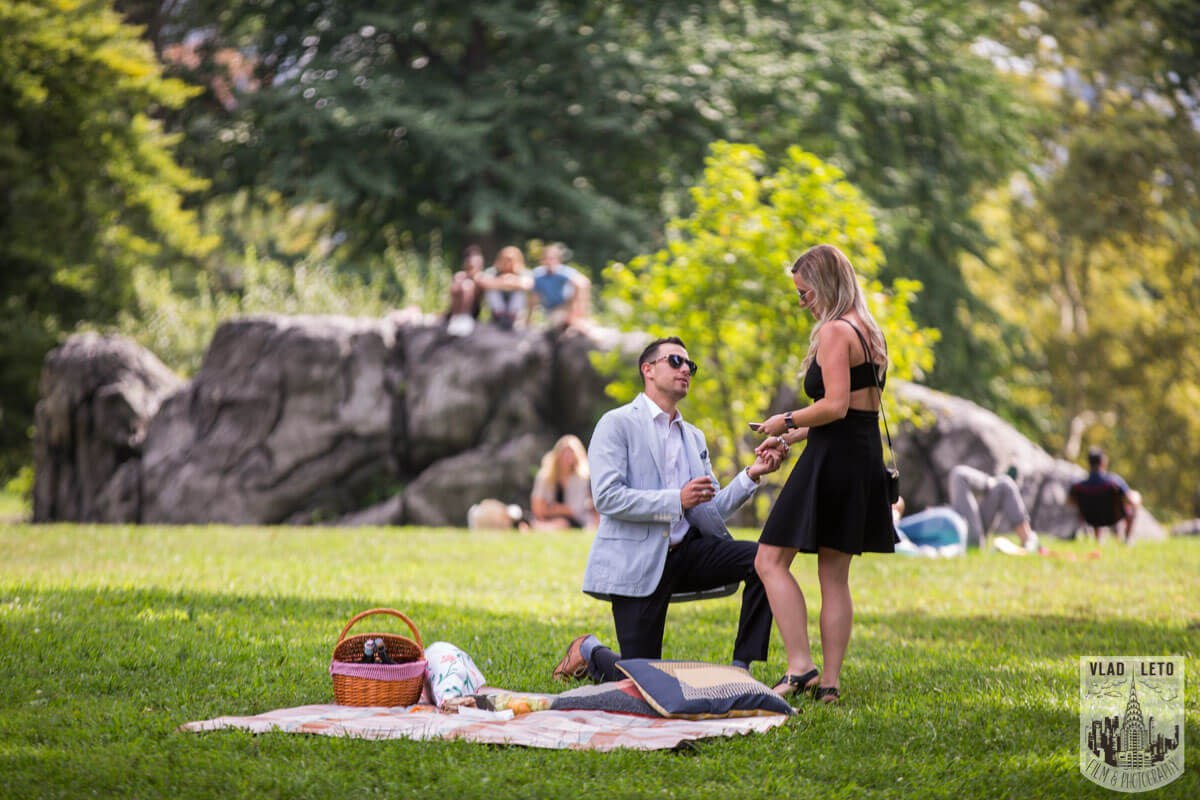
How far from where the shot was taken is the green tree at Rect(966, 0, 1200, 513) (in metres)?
27.0

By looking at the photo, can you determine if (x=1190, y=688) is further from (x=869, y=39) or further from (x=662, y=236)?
(x=869, y=39)

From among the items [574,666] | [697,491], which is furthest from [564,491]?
[697,491]

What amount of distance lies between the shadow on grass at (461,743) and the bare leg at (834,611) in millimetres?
213

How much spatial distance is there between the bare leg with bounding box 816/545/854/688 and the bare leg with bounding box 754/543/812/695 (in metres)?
0.10

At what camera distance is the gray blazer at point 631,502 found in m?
6.06

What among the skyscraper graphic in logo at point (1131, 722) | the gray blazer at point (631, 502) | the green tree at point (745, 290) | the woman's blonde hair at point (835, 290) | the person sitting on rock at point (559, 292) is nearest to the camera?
the skyscraper graphic in logo at point (1131, 722)

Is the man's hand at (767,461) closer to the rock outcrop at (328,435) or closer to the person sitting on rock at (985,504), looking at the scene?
the person sitting on rock at (985,504)

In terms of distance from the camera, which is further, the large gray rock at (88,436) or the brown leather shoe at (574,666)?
the large gray rock at (88,436)

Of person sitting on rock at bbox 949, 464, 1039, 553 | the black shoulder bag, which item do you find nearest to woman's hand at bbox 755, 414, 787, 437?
the black shoulder bag

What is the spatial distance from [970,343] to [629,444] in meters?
21.5

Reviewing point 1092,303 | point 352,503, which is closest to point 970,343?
point 1092,303

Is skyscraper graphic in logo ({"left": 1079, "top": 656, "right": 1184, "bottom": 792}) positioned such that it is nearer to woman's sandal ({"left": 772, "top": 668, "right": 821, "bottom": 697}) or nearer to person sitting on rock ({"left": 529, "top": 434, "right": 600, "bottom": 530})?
woman's sandal ({"left": 772, "top": 668, "right": 821, "bottom": 697})

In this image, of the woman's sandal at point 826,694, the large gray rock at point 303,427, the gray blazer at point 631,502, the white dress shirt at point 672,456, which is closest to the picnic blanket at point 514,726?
the woman's sandal at point 826,694

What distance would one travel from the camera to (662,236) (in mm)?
23922
